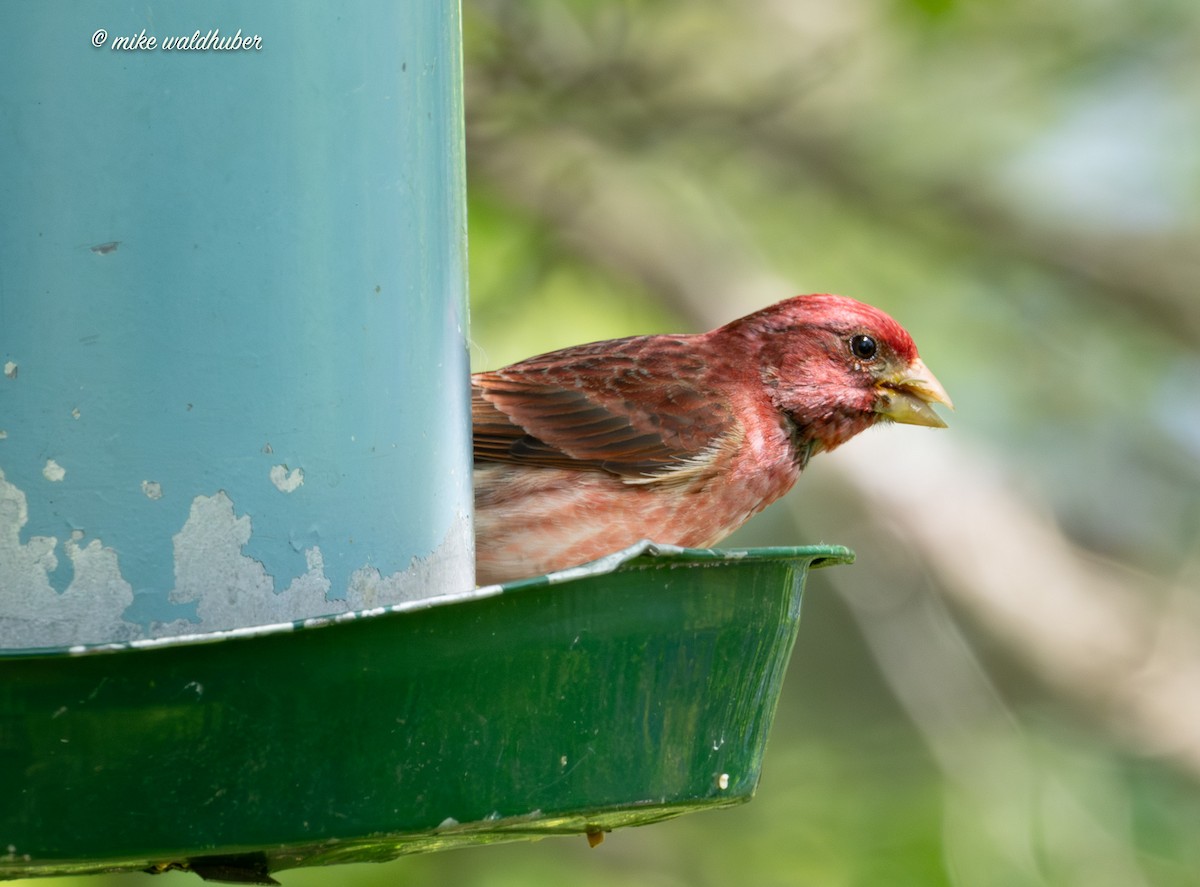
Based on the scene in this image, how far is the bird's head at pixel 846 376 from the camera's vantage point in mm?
5832

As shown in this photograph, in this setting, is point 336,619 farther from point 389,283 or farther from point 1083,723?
point 1083,723

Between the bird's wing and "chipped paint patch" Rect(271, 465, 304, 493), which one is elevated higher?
the bird's wing

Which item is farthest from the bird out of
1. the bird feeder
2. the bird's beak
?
the bird feeder

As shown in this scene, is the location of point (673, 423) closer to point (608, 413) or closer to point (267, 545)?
point (608, 413)

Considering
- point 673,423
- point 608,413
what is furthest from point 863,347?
point 608,413

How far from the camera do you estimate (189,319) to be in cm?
312

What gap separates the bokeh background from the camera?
8.85 m

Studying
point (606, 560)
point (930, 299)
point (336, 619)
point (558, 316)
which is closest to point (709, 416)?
point (606, 560)

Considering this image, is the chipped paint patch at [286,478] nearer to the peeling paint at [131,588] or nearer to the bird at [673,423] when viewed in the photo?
the peeling paint at [131,588]

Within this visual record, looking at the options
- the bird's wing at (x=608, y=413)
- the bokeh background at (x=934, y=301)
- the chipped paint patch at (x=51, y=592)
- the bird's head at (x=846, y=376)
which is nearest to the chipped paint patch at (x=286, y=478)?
the chipped paint patch at (x=51, y=592)

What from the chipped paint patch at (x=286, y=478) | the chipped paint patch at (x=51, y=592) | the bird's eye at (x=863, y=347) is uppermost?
the bird's eye at (x=863, y=347)

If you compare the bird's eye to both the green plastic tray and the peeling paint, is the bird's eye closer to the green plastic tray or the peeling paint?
the green plastic tray

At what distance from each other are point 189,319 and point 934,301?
7579mm

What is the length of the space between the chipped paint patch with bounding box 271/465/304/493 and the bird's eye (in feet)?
9.74
